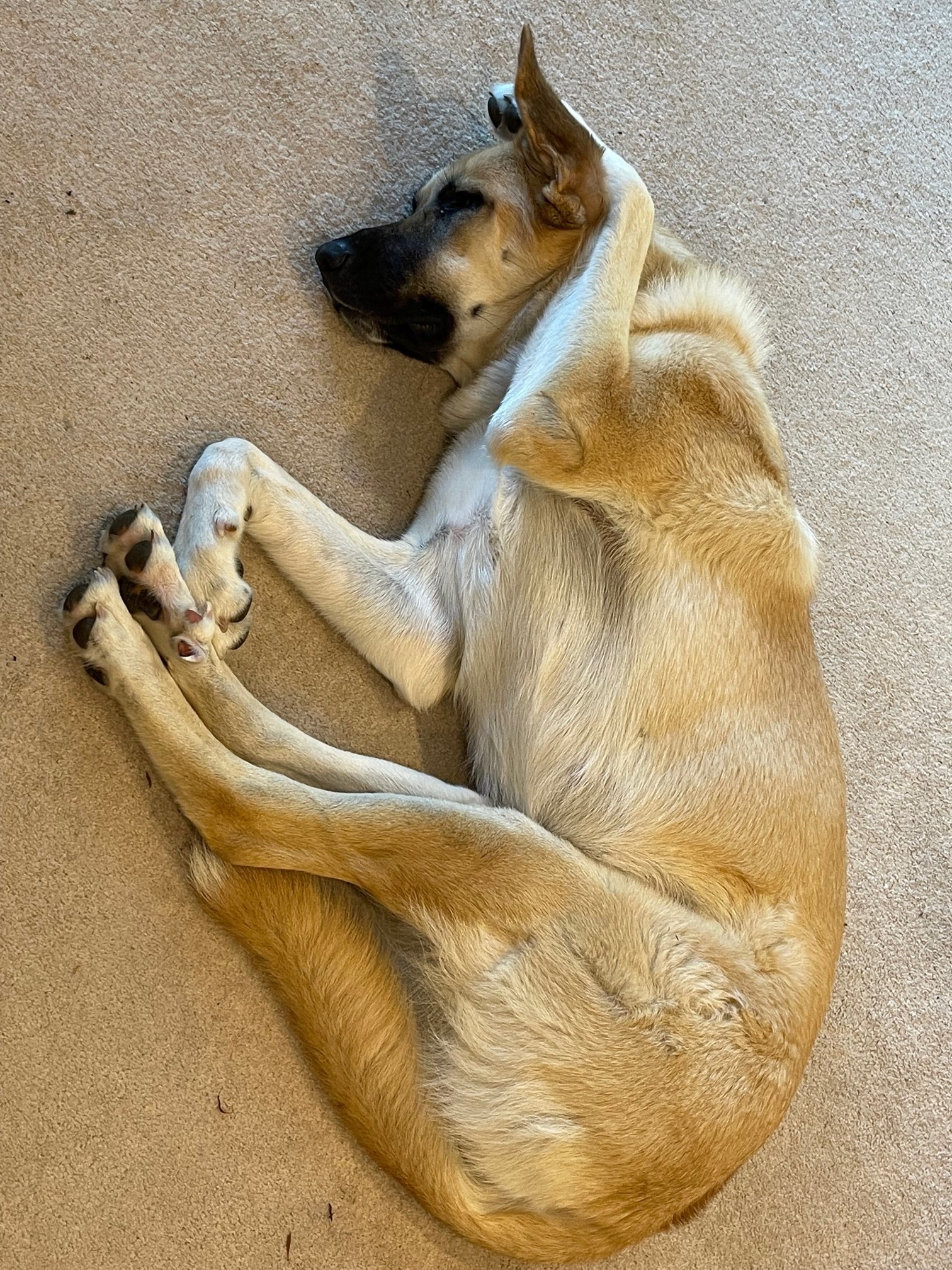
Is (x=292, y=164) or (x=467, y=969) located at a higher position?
(x=292, y=164)

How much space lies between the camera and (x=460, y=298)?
211 centimetres

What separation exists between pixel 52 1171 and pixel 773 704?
1.55m

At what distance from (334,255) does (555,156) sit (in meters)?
0.48

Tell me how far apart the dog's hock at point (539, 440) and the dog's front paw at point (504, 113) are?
0.70m

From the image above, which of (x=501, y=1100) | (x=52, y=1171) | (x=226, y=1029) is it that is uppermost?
(x=501, y=1100)

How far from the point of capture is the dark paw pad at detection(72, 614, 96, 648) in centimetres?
181

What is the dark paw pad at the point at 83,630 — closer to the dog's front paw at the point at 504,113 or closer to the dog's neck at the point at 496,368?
the dog's neck at the point at 496,368

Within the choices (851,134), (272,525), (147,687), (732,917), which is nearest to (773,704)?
(732,917)

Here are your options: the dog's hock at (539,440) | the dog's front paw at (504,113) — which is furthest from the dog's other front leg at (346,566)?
the dog's front paw at (504,113)

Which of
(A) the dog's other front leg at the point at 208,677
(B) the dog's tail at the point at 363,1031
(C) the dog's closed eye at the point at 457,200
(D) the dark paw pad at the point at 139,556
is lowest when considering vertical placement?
(B) the dog's tail at the point at 363,1031

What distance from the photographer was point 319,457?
2.13 m

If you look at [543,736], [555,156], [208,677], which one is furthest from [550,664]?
[555,156]

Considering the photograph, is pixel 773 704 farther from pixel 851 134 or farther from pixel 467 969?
pixel 851 134

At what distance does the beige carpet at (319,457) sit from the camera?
1856 millimetres
